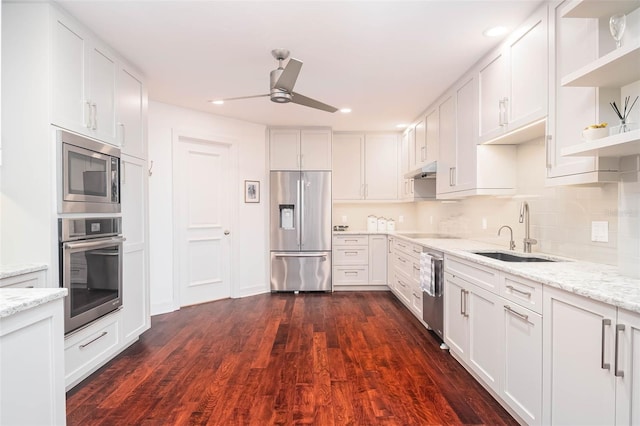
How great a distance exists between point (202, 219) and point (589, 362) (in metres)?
4.29

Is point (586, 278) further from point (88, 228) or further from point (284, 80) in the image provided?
point (88, 228)

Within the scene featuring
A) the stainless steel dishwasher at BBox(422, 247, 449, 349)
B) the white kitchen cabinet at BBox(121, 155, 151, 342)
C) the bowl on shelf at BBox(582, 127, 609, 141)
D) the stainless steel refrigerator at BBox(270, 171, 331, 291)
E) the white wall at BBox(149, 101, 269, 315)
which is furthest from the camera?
the stainless steel refrigerator at BBox(270, 171, 331, 291)

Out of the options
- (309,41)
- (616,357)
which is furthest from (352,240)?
(616,357)

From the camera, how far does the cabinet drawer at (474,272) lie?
2.19m

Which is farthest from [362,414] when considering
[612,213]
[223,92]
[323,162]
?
[323,162]

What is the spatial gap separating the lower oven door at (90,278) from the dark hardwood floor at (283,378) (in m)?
0.50

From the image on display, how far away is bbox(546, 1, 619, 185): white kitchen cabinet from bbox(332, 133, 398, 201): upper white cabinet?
3.65 meters

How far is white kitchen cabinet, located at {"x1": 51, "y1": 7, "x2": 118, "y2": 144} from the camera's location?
2.22m

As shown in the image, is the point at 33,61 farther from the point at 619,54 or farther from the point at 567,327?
the point at 567,327

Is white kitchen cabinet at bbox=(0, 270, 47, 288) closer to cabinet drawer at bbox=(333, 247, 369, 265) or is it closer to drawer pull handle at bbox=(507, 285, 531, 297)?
drawer pull handle at bbox=(507, 285, 531, 297)

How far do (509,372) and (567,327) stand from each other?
622mm

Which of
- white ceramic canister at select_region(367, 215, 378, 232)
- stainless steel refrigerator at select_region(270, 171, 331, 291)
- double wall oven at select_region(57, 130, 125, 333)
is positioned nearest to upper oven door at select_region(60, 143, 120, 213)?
double wall oven at select_region(57, 130, 125, 333)

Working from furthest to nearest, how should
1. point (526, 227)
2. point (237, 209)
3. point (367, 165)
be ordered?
point (367, 165), point (237, 209), point (526, 227)

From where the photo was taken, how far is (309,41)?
2.65 meters
